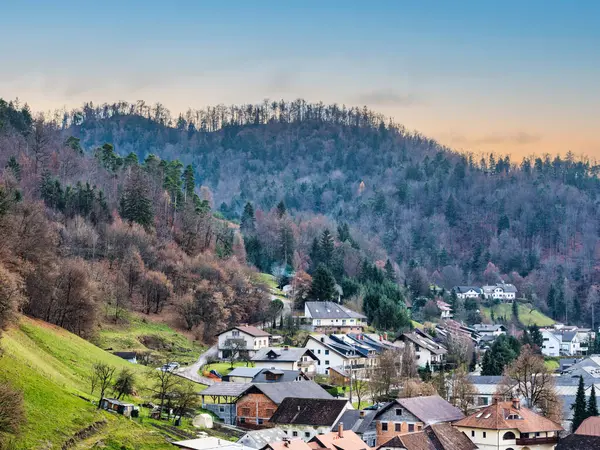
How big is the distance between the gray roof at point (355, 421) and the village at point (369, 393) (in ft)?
0.20

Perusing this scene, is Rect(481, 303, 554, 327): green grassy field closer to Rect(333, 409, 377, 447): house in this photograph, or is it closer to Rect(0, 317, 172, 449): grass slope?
Rect(333, 409, 377, 447): house

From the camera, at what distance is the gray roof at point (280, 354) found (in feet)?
251

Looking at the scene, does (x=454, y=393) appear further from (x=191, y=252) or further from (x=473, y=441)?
(x=191, y=252)

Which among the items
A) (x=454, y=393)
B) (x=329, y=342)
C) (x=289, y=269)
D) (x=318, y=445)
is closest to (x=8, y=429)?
(x=318, y=445)

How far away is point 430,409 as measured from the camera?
5734 cm

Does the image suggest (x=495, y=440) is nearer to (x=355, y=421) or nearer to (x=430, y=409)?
(x=430, y=409)

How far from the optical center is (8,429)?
36938 mm

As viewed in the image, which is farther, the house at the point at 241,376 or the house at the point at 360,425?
the house at the point at 241,376

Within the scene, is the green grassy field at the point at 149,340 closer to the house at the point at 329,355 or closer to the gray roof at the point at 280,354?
the gray roof at the point at 280,354

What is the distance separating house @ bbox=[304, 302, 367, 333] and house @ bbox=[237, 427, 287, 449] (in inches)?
1720

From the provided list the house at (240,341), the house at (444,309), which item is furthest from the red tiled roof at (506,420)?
the house at (444,309)

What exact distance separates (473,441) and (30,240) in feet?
112

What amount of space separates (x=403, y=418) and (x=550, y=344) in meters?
68.2

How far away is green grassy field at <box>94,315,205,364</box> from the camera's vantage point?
2886 inches
